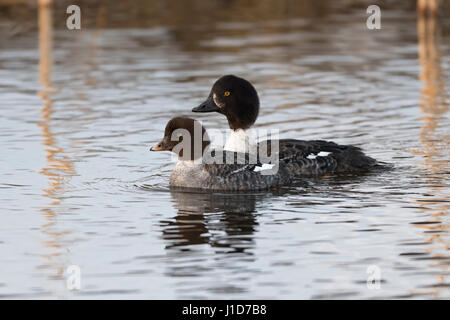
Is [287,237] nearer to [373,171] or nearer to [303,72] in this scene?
[373,171]

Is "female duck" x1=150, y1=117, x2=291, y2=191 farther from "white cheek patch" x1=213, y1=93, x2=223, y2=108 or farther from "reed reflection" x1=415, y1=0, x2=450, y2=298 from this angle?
"reed reflection" x1=415, y1=0, x2=450, y2=298

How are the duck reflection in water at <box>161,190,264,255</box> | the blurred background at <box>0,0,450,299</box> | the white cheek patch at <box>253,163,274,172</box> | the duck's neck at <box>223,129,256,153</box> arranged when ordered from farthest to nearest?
the duck's neck at <box>223,129,256,153</box>, the white cheek patch at <box>253,163,274,172</box>, the duck reflection in water at <box>161,190,264,255</box>, the blurred background at <box>0,0,450,299</box>

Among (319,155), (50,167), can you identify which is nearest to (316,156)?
(319,155)

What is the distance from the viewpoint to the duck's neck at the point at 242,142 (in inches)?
558

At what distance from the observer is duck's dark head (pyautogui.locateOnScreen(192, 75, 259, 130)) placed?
46.5 feet

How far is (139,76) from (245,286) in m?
13.7

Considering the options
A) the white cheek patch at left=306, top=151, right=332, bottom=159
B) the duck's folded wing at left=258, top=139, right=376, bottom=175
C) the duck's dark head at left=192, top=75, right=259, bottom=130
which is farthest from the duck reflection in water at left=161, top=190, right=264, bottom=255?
the duck's dark head at left=192, top=75, right=259, bottom=130

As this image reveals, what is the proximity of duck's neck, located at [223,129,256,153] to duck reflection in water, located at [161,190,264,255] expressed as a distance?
1.48m

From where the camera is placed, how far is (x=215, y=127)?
17.5 metres

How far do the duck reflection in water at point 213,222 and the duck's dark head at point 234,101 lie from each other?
5.61ft

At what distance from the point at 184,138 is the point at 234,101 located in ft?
4.70

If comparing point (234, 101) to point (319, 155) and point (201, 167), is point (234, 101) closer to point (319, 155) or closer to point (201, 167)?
point (319, 155)

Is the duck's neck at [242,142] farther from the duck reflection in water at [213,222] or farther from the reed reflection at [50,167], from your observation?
the reed reflection at [50,167]

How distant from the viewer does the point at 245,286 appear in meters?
9.01
